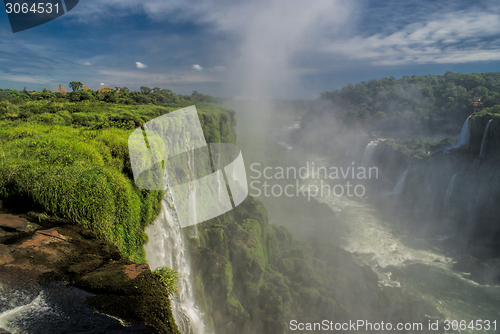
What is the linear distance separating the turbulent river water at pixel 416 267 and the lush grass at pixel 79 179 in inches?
1002

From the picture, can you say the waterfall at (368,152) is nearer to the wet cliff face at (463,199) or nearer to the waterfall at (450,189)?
the wet cliff face at (463,199)

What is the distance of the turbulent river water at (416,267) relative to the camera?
20484 millimetres

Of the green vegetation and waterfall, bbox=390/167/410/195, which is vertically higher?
the green vegetation

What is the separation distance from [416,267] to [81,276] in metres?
31.6

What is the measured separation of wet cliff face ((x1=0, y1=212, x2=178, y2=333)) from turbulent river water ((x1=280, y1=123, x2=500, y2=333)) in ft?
84.0

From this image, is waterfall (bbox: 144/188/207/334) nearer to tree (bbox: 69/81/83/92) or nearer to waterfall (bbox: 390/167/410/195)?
tree (bbox: 69/81/83/92)

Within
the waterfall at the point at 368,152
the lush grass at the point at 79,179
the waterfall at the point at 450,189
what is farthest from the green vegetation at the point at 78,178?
the waterfall at the point at 368,152

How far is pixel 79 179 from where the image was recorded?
5.38 meters

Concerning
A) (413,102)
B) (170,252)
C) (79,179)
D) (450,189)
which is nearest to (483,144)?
(450,189)

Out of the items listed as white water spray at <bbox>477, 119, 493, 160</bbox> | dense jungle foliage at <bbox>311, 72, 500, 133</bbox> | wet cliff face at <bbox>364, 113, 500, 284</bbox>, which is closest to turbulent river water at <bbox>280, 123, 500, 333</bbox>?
wet cliff face at <bbox>364, 113, 500, 284</bbox>

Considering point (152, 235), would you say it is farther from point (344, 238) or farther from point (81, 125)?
point (344, 238)

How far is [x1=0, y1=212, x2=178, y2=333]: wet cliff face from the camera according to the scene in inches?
122

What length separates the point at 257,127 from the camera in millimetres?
87562

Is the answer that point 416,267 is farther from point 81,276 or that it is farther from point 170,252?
point 81,276
